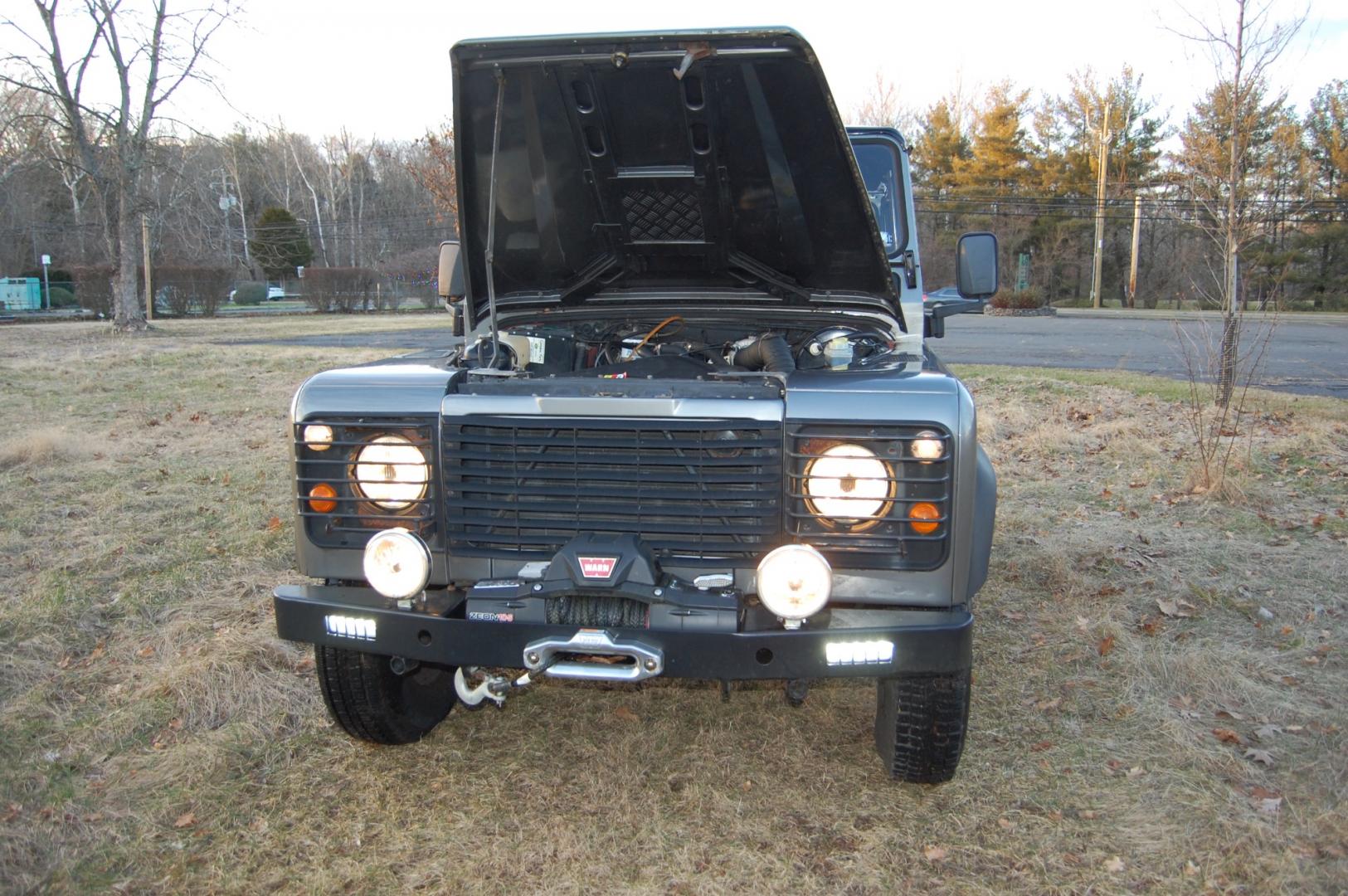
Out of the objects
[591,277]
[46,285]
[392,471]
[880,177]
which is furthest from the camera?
[46,285]

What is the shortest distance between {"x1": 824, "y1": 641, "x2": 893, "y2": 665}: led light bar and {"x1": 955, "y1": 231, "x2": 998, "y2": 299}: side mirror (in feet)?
7.08

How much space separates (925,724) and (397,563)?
5.20 ft

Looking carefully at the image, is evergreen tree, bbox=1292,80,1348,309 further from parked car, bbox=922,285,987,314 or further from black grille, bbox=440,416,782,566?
black grille, bbox=440,416,782,566

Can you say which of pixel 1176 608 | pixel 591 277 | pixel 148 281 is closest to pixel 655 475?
pixel 591 277

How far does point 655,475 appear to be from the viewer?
2.69 m

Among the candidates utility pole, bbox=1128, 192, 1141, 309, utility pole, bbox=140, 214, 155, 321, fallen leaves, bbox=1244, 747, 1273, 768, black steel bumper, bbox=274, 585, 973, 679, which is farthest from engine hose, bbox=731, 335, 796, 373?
utility pole, bbox=1128, 192, 1141, 309

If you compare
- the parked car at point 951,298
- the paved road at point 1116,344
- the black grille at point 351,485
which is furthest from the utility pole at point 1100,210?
the black grille at point 351,485

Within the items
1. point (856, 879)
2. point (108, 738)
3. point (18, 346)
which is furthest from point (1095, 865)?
point (18, 346)

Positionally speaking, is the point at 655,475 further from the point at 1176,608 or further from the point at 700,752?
the point at 1176,608

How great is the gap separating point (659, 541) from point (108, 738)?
2.27 meters

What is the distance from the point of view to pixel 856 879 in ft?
8.89

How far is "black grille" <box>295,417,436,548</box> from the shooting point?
2.84 metres

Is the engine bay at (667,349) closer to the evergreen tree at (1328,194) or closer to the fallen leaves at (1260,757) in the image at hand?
the fallen leaves at (1260,757)

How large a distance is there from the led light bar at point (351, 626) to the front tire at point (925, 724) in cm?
145
